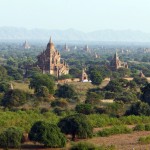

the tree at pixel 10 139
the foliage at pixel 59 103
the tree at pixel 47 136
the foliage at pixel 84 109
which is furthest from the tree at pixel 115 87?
the tree at pixel 10 139

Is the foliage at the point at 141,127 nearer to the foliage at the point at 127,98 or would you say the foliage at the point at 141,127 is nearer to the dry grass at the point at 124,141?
the dry grass at the point at 124,141

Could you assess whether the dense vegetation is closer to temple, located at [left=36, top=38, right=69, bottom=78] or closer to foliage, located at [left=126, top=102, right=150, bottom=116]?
foliage, located at [left=126, top=102, right=150, bottom=116]

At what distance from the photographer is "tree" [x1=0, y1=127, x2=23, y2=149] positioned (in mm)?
27859

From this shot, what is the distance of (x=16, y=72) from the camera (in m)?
80.1

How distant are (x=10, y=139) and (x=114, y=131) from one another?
8.11 meters

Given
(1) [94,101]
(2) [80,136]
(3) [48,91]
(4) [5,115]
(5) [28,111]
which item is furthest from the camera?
(3) [48,91]

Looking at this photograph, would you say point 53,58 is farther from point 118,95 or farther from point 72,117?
point 72,117

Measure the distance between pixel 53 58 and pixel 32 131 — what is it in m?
54.5

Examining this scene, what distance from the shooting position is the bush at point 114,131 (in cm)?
3231

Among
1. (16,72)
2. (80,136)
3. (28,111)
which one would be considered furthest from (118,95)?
(16,72)

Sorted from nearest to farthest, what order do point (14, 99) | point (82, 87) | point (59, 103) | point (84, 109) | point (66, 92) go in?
point (84, 109) → point (14, 99) → point (59, 103) → point (66, 92) → point (82, 87)

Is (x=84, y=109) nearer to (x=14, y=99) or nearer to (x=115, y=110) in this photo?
(x=115, y=110)

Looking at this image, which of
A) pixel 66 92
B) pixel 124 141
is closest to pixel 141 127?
pixel 124 141

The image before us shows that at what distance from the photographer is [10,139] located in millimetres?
27859
